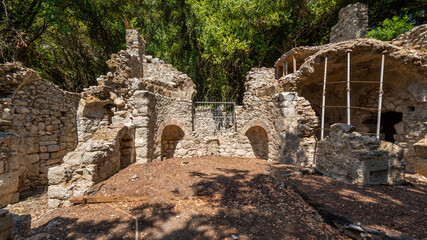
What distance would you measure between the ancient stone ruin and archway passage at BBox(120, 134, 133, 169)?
0.03 meters

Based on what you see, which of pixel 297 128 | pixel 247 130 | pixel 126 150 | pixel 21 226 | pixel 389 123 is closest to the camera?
pixel 21 226

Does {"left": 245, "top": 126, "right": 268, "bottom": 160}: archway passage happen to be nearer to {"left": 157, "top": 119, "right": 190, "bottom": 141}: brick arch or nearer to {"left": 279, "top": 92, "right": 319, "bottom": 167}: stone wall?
{"left": 279, "top": 92, "right": 319, "bottom": 167}: stone wall

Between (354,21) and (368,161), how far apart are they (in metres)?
8.99

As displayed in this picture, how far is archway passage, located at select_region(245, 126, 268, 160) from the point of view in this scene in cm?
798

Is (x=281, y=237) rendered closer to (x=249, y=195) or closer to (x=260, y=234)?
(x=260, y=234)

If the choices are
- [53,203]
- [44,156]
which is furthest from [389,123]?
[44,156]

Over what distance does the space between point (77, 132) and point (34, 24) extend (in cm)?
895

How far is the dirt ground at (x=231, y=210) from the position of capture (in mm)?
2404

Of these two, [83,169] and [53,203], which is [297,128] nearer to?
[83,169]

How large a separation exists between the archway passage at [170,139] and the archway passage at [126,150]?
197cm

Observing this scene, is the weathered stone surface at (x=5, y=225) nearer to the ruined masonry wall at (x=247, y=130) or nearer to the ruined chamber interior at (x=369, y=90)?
the ruined masonry wall at (x=247, y=130)

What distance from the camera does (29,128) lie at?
5.12m

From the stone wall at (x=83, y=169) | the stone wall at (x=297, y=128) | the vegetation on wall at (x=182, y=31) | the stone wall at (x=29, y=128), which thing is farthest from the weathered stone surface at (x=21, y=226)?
the vegetation on wall at (x=182, y=31)

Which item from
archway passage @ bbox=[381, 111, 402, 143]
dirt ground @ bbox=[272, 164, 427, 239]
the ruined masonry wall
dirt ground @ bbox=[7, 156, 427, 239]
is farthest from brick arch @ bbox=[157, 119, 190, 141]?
archway passage @ bbox=[381, 111, 402, 143]
